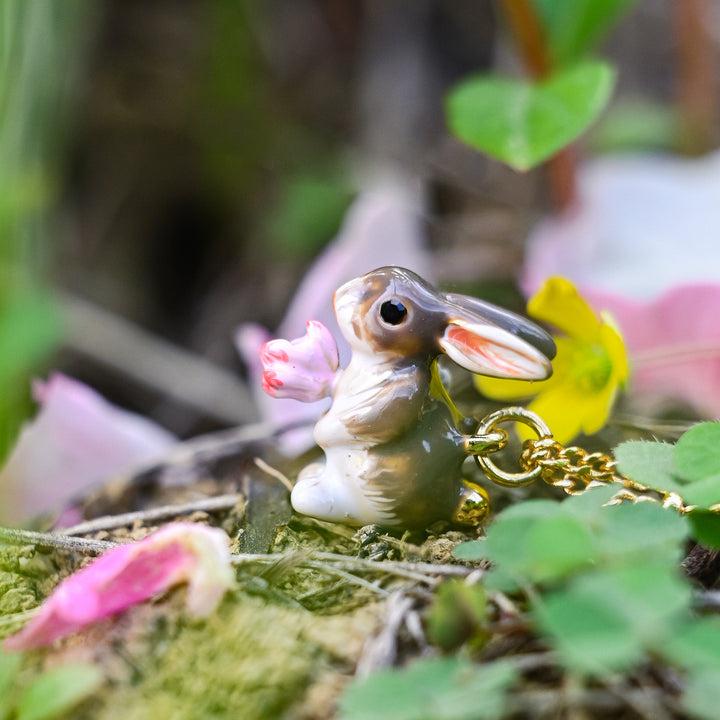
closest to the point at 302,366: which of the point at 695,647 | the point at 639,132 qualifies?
the point at 695,647

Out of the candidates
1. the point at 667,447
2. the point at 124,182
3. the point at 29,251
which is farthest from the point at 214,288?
the point at 667,447

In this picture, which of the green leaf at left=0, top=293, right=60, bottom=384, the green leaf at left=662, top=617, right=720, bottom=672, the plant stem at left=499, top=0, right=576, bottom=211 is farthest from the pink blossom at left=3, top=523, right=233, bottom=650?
the plant stem at left=499, top=0, right=576, bottom=211

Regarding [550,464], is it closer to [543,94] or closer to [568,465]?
[568,465]

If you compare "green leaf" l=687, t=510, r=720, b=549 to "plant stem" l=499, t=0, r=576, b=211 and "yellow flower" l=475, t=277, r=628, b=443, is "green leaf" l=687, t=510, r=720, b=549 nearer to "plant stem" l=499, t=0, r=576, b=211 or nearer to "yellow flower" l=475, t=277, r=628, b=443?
"yellow flower" l=475, t=277, r=628, b=443

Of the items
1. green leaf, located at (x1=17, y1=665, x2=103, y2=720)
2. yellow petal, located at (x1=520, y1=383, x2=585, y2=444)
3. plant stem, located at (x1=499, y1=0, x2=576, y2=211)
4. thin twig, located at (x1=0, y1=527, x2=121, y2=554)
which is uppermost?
plant stem, located at (x1=499, y1=0, x2=576, y2=211)

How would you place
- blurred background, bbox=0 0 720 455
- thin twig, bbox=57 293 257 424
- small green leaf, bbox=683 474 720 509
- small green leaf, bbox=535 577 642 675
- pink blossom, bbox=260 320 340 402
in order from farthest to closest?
1. blurred background, bbox=0 0 720 455
2. thin twig, bbox=57 293 257 424
3. pink blossom, bbox=260 320 340 402
4. small green leaf, bbox=683 474 720 509
5. small green leaf, bbox=535 577 642 675

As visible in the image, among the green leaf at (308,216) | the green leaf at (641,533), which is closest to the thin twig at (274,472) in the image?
the green leaf at (641,533)

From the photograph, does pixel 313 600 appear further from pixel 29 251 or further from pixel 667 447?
pixel 29 251
